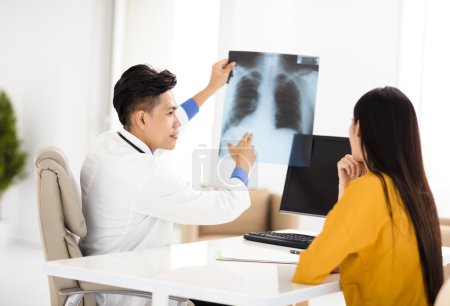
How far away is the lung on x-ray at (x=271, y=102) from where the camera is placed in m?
2.59

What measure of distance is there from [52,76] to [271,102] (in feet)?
16.1

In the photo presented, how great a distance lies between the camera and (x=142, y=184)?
2199mm

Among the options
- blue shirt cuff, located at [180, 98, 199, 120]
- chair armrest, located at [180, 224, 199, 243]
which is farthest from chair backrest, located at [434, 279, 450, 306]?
chair armrest, located at [180, 224, 199, 243]

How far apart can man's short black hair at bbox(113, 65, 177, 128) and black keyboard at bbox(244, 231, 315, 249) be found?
0.67m

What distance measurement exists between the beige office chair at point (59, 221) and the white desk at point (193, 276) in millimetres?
180

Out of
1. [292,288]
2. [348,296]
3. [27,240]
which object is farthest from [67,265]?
[27,240]

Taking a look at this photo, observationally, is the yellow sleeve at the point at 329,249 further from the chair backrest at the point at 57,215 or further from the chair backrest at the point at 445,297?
the chair backrest at the point at 57,215

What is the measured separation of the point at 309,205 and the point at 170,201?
65cm

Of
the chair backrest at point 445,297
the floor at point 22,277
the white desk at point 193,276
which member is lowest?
the floor at point 22,277

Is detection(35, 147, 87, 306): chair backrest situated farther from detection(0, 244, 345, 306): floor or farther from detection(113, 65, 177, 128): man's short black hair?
detection(0, 244, 345, 306): floor

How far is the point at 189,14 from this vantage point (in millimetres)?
6305

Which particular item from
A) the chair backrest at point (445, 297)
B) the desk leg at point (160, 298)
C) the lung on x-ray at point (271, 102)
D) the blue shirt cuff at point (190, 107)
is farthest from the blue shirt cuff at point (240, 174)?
the chair backrest at point (445, 297)

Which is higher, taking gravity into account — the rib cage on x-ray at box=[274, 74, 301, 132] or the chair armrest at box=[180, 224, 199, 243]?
the rib cage on x-ray at box=[274, 74, 301, 132]

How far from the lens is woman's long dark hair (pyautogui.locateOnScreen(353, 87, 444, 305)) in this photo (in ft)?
5.84
